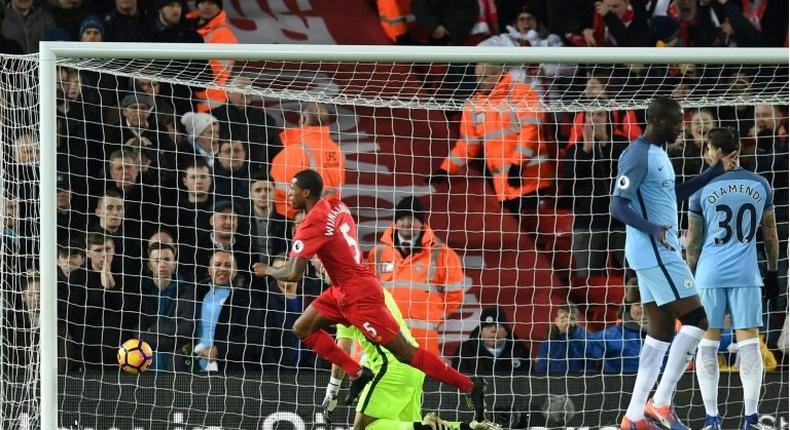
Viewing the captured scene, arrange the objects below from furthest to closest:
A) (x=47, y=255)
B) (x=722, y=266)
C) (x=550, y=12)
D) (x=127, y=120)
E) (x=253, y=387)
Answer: (x=550, y=12) → (x=127, y=120) → (x=253, y=387) → (x=722, y=266) → (x=47, y=255)

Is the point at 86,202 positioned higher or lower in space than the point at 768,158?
lower

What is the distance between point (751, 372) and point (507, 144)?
2.72 meters

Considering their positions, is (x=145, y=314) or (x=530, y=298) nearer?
(x=145, y=314)

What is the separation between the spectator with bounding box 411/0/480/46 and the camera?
35.4 feet

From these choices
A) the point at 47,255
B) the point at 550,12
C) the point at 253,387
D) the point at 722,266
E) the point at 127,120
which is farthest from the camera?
the point at 550,12

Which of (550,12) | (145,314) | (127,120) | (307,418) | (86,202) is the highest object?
(550,12)

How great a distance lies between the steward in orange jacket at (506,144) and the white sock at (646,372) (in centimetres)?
238

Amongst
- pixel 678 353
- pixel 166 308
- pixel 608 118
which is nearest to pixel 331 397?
pixel 166 308

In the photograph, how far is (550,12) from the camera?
10.9 m

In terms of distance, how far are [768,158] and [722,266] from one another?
226 cm

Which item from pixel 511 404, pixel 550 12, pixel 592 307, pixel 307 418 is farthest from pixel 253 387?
pixel 550 12

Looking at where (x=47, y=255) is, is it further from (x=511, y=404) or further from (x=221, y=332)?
(x=511, y=404)

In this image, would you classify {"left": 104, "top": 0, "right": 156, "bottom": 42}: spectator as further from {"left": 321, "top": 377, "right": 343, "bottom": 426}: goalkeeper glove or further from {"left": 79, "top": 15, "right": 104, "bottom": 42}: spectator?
{"left": 321, "top": 377, "right": 343, "bottom": 426}: goalkeeper glove

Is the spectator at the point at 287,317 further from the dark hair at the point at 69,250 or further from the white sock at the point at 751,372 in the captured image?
the white sock at the point at 751,372
